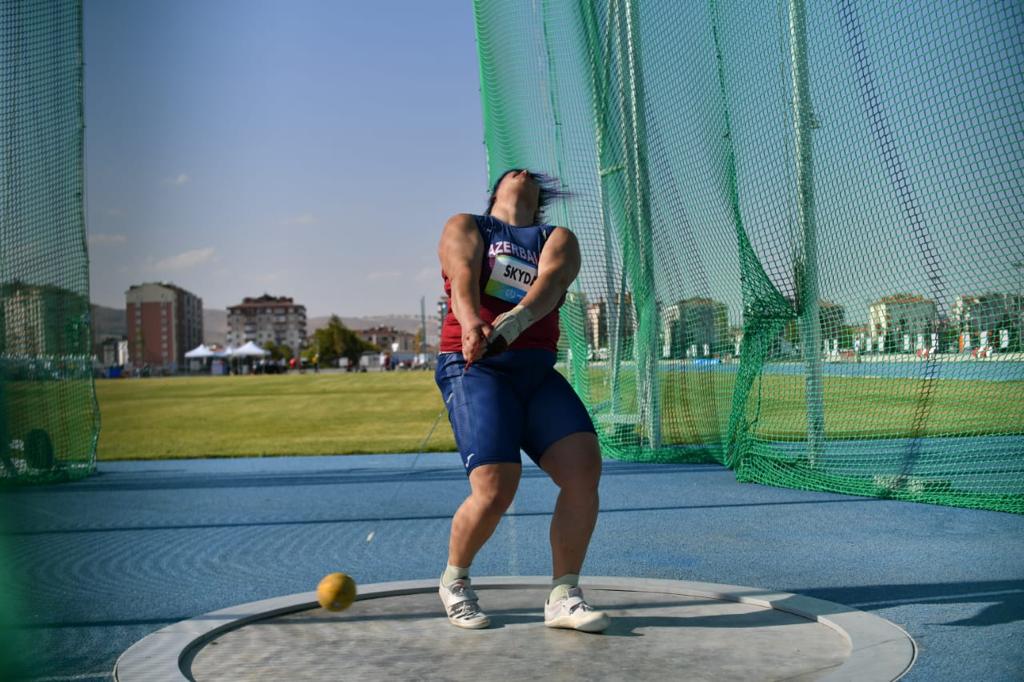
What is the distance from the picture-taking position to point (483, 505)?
3746 mm

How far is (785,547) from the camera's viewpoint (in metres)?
5.69

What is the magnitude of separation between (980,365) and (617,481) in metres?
3.28

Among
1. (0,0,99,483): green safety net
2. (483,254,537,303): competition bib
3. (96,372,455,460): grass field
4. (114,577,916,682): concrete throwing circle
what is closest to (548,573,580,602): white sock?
(114,577,916,682): concrete throwing circle

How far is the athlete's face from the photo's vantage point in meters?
4.23

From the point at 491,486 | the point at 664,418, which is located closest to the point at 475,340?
the point at 491,486

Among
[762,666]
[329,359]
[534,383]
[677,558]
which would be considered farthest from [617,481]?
[329,359]

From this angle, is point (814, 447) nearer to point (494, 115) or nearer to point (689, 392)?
point (689, 392)

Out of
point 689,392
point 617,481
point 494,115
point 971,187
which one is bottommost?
point 617,481

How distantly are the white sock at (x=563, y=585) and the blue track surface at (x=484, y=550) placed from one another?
1.46 ft

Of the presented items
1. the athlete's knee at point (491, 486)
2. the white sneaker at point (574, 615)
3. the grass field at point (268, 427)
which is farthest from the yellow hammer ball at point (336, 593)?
the grass field at point (268, 427)

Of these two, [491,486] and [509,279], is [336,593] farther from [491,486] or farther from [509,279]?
[509,279]

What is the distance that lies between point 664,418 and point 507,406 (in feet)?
21.6

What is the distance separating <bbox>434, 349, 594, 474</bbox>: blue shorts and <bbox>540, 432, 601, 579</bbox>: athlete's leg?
0.05 metres

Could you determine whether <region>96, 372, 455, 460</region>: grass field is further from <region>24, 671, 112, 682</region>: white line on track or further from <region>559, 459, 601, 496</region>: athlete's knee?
<region>24, 671, 112, 682</region>: white line on track
